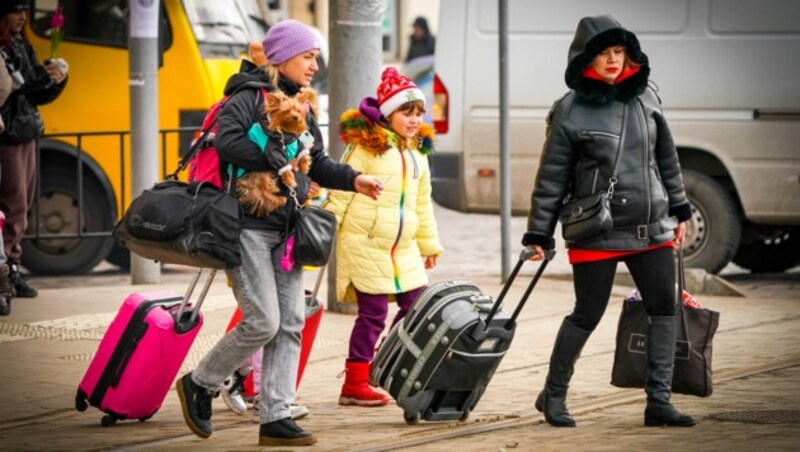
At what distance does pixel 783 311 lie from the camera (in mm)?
12234

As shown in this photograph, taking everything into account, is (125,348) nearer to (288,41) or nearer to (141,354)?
(141,354)

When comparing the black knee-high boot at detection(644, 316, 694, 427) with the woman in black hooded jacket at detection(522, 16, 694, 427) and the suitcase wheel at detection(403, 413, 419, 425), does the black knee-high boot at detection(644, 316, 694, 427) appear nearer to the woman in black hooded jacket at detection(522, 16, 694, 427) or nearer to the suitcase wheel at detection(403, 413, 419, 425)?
the woman in black hooded jacket at detection(522, 16, 694, 427)

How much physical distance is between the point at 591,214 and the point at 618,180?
19 centimetres

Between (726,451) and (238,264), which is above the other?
(238,264)

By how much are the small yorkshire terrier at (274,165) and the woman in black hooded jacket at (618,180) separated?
105cm

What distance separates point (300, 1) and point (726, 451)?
26724 millimetres

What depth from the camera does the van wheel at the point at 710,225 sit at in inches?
560

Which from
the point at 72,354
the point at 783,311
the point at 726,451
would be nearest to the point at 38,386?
the point at 72,354

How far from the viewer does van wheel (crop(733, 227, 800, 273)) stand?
1505 cm

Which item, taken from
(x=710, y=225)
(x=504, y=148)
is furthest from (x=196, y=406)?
(x=710, y=225)

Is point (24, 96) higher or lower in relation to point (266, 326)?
higher

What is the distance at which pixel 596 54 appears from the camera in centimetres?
782

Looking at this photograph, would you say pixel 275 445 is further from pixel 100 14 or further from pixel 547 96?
pixel 100 14

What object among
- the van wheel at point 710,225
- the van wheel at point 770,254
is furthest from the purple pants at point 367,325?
the van wheel at point 770,254
